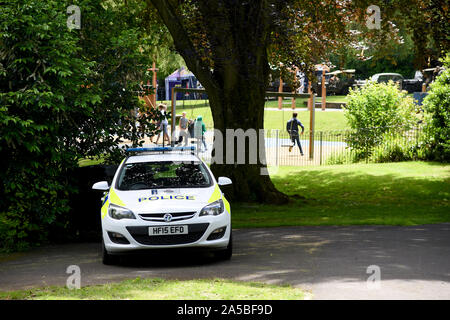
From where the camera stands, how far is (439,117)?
82.0ft

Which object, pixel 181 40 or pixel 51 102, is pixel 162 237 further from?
pixel 181 40

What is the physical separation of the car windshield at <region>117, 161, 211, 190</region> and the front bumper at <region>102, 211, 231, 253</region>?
0.96 m

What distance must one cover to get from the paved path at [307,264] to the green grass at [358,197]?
7.44ft

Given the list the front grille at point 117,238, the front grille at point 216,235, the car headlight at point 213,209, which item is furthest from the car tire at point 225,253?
the front grille at point 117,238

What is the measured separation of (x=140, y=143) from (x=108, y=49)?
216cm

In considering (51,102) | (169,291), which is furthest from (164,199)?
(51,102)

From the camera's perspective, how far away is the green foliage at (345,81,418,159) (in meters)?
27.3

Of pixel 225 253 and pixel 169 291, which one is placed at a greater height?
pixel 169 291

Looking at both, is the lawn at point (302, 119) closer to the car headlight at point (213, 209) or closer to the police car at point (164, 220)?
the police car at point (164, 220)

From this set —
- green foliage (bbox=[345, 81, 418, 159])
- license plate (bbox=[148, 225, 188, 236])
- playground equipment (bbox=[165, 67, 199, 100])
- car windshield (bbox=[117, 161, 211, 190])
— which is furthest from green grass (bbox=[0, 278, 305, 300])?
playground equipment (bbox=[165, 67, 199, 100])

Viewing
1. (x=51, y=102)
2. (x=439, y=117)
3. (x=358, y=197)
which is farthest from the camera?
(x=439, y=117)

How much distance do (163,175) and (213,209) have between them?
53.9 inches
